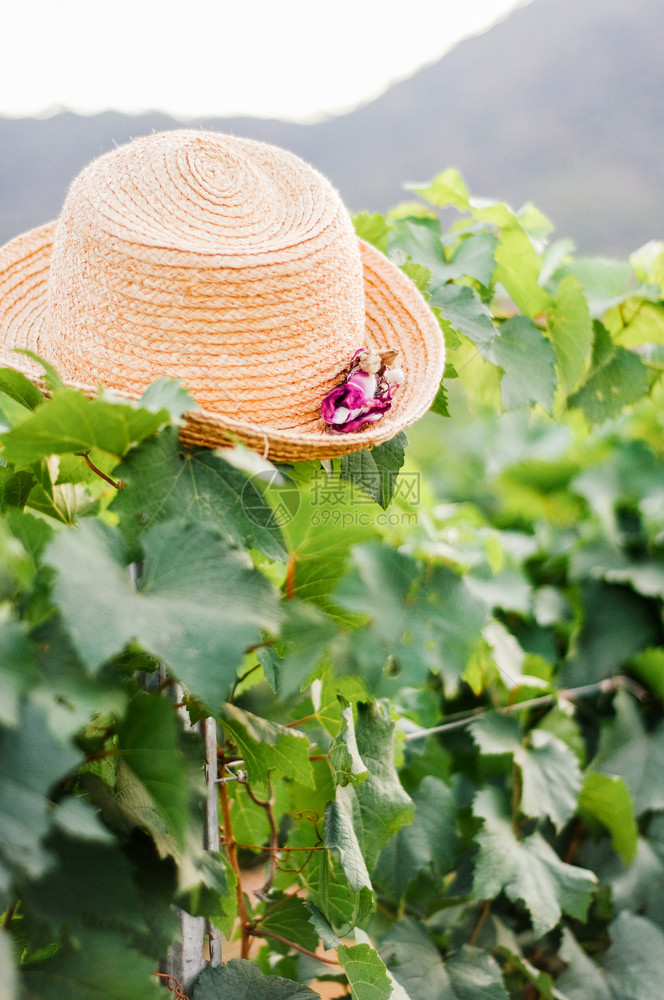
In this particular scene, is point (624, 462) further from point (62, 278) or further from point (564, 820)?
point (62, 278)

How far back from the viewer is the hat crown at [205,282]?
517 mm

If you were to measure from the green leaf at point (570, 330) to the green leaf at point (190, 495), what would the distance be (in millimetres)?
576

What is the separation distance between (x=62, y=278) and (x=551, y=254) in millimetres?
691

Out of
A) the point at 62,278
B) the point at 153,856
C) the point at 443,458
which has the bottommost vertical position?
the point at 443,458

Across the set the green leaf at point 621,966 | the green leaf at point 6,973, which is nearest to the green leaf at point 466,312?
the green leaf at point 6,973

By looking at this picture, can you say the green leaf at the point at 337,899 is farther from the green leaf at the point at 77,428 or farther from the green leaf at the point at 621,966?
the green leaf at the point at 621,966

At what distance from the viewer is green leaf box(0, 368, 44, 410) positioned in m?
0.49

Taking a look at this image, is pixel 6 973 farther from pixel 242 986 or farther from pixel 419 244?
pixel 419 244

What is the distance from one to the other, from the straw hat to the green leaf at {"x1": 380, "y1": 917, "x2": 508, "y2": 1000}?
65 centimetres

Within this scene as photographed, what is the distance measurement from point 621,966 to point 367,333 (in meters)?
0.93

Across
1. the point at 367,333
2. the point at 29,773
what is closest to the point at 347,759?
the point at 29,773

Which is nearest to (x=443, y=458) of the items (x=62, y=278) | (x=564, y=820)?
(x=564, y=820)

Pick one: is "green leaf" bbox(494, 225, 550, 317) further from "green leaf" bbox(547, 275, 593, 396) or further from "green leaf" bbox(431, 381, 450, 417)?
"green leaf" bbox(431, 381, 450, 417)

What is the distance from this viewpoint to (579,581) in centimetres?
132
